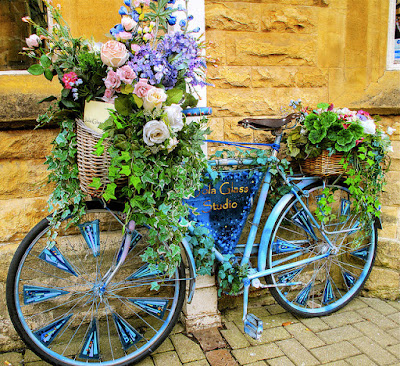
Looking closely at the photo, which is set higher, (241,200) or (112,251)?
(241,200)

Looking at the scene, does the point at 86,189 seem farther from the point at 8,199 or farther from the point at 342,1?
the point at 342,1

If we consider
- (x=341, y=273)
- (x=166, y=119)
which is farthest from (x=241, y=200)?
(x=341, y=273)

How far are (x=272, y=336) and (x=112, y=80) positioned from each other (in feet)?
6.88

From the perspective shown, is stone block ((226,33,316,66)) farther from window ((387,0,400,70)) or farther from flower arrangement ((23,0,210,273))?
flower arrangement ((23,0,210,273))

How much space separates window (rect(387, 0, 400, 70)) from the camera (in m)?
3.44

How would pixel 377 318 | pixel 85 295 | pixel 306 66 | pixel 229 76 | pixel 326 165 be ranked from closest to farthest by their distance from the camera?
pixel 85 295, pixel 326 165, pixel 229 76, pixel 377 318, pixel 306 66

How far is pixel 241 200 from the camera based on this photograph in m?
2.76

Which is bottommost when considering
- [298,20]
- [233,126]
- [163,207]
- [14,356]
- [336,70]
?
[14,356]

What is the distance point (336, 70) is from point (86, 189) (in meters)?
2.40

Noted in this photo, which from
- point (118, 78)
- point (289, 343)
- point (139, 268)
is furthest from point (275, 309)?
point (118, 78)

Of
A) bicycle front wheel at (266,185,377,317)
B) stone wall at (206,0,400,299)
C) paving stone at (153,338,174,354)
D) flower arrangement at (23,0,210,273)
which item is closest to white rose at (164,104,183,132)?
flower arrangement at (23,0,210,273)

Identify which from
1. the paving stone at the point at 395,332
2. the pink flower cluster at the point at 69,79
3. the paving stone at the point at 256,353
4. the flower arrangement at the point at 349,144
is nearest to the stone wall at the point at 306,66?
the flower arrangement at the point at 349,144

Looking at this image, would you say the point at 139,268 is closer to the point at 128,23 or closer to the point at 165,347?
the point at 165,347

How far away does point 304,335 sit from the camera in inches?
112
